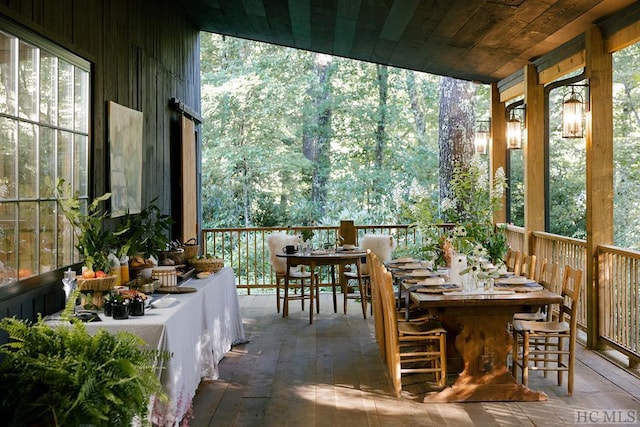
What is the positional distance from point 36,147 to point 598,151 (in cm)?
438

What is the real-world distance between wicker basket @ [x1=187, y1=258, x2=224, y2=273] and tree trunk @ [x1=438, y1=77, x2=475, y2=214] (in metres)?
5.49

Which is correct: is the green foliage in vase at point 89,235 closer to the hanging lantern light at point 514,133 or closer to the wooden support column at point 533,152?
the wooden support column at point 533,152

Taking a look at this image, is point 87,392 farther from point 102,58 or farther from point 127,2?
point 127,2

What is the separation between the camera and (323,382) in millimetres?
4887

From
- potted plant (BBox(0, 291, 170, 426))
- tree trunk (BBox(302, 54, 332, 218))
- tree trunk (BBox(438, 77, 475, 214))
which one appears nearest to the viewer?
potted plant (BBox(0, 291, 170, 426))

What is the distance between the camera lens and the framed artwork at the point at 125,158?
5145 millimetres

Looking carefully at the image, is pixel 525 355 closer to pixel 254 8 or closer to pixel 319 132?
pixel 254 8

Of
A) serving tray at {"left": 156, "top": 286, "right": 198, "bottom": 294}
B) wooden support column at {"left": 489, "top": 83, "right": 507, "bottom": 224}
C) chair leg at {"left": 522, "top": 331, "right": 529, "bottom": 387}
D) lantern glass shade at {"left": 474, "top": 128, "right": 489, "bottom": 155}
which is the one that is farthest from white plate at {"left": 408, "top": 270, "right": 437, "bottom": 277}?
wooden support column at {"left": 489, "top": 83, "right": 507, "bottom": 224}

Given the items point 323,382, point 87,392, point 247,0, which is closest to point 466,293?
point 323,382

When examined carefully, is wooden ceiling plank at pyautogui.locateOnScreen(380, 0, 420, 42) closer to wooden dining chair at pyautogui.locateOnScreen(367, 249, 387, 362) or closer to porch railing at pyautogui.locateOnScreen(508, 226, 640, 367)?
wooden dining chair at pyautogui.locateOnScreen(367, 249, 387, 362)

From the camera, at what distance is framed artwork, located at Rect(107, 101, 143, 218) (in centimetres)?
514

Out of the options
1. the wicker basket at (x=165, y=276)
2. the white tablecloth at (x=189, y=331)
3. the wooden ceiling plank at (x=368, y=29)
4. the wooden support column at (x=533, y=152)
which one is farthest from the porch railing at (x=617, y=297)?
the wicker basket at (x=165, y=276)

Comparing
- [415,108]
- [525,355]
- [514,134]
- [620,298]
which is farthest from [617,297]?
[415,108]

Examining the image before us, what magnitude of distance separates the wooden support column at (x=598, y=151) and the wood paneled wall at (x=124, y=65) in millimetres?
3919
